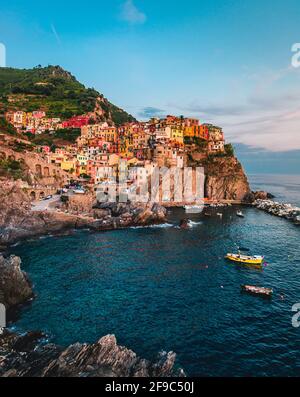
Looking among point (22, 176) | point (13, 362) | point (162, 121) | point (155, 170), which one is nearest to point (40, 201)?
point (22, 176)

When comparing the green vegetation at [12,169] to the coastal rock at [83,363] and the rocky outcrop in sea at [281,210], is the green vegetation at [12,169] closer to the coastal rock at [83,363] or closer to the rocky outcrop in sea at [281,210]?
the coastal rock at [83,363]

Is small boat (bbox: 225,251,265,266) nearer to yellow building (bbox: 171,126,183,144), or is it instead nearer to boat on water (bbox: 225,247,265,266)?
boat on water (bbox: 225,247,265,266)

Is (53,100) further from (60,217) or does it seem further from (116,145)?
(60,217)

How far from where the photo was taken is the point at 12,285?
1357 inches

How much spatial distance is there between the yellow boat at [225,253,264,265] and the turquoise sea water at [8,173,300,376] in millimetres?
1678

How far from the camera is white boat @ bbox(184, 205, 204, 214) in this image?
314 feet

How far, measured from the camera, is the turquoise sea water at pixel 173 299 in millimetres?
26078

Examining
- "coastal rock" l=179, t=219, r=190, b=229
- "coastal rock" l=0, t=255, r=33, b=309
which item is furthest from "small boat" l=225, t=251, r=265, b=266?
"coastal rock" l=0, t=255, r=33, b=309

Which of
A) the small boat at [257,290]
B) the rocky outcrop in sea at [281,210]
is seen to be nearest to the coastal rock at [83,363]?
the small boat at [257,290]

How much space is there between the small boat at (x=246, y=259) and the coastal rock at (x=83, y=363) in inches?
1135

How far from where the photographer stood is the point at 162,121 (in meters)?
139

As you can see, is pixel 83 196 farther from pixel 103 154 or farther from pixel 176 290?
pixel 176 290

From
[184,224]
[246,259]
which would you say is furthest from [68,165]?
[246,259]
